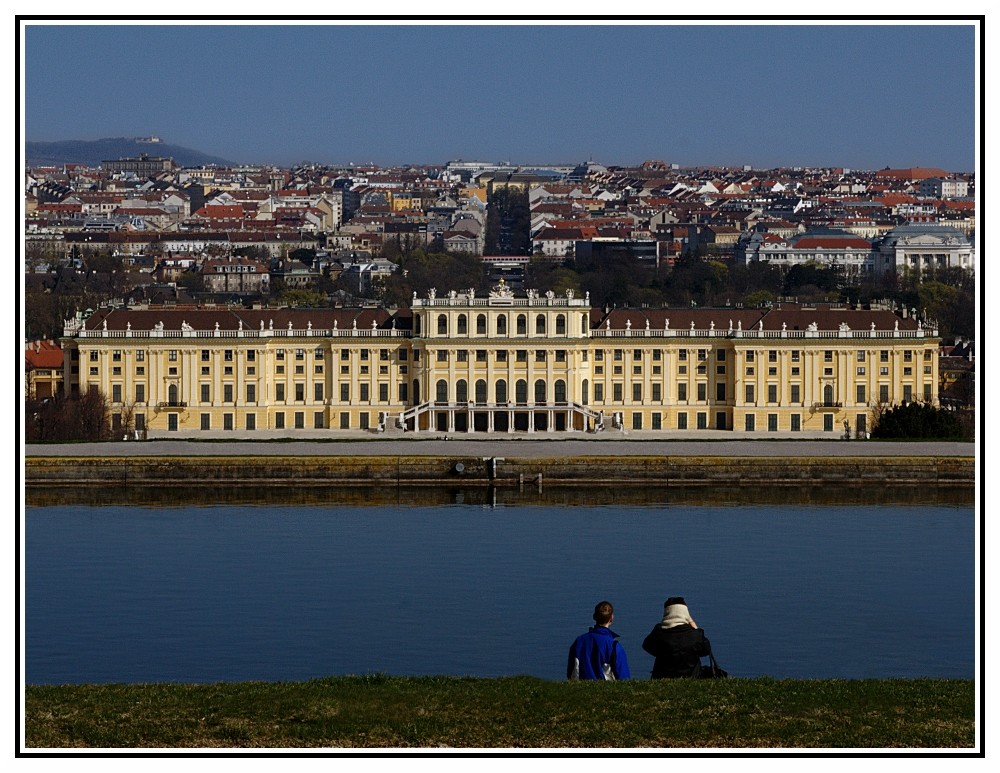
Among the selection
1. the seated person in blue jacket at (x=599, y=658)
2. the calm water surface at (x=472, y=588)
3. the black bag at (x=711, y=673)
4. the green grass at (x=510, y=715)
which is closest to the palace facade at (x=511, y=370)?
the calm water surface at (x=472, y=588)

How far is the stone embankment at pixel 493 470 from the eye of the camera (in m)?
42.0

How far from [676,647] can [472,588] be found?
11880 mm

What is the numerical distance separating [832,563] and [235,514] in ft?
36.9

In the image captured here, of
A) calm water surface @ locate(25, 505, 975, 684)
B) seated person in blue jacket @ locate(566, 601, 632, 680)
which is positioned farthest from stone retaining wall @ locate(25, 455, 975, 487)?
seated person in blue jacket @ locate(566, 601, 632, 680)

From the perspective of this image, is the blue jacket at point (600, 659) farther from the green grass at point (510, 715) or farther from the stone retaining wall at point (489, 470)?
the stone retaining wall at point (489, 470)

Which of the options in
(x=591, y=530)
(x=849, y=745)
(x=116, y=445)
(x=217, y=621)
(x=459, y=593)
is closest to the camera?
(x=849, y=745)

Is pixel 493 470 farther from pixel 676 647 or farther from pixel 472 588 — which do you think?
pixel 676 647

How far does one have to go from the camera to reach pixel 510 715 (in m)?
13.3

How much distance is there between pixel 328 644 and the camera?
21.4 m

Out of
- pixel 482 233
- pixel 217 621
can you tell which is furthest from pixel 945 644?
pixel 482 233

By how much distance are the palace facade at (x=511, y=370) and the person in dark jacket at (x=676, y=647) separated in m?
42.5

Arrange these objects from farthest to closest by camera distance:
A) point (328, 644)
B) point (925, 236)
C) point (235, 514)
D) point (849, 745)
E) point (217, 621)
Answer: point (925, 236), point (235, 514), point (217, 621), point (328, 644), point (849, 745)

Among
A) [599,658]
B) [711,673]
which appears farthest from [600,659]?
[711,673]
